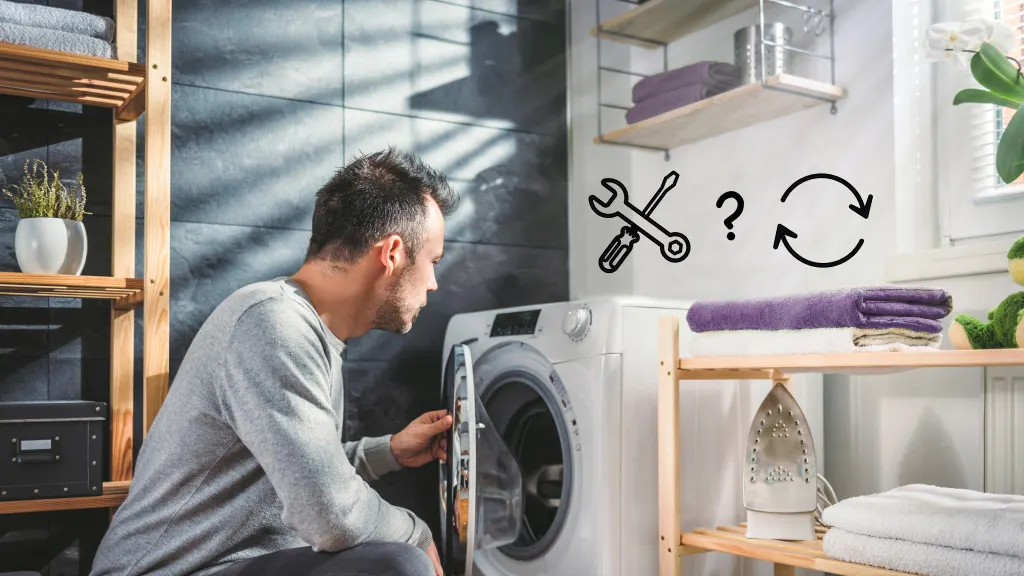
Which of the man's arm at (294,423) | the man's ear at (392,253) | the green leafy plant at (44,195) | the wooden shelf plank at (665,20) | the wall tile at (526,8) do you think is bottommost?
the man's arm at (294,423)

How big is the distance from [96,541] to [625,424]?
129cm

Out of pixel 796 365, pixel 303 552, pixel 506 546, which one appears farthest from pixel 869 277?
pixel 303 552

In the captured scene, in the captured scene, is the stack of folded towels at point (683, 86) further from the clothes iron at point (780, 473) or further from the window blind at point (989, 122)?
the clothes iron at point (780, 473)

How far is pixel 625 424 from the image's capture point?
1.88 metres

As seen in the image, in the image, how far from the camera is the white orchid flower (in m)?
1.58

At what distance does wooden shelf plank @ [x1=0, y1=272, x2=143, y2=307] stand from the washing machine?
71 cm

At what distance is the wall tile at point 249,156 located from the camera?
234 cm

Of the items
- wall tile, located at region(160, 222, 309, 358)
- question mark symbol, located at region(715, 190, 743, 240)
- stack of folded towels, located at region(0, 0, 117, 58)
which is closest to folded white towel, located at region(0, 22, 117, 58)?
stack of folded towels, located at region(0, 0, 117, 58)

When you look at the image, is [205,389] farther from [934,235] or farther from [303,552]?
[934,235]

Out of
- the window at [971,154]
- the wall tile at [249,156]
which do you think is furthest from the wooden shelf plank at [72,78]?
the window at [971,154]

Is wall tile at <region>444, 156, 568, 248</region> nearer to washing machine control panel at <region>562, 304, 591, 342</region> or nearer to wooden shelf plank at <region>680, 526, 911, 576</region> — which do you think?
washing machine control panel at <region>562, 304, 591, 342</region>

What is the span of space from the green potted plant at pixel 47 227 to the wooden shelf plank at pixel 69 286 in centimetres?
5

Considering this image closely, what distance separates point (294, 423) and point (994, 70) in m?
1.29

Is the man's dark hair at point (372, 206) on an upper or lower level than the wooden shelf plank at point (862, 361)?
upper
